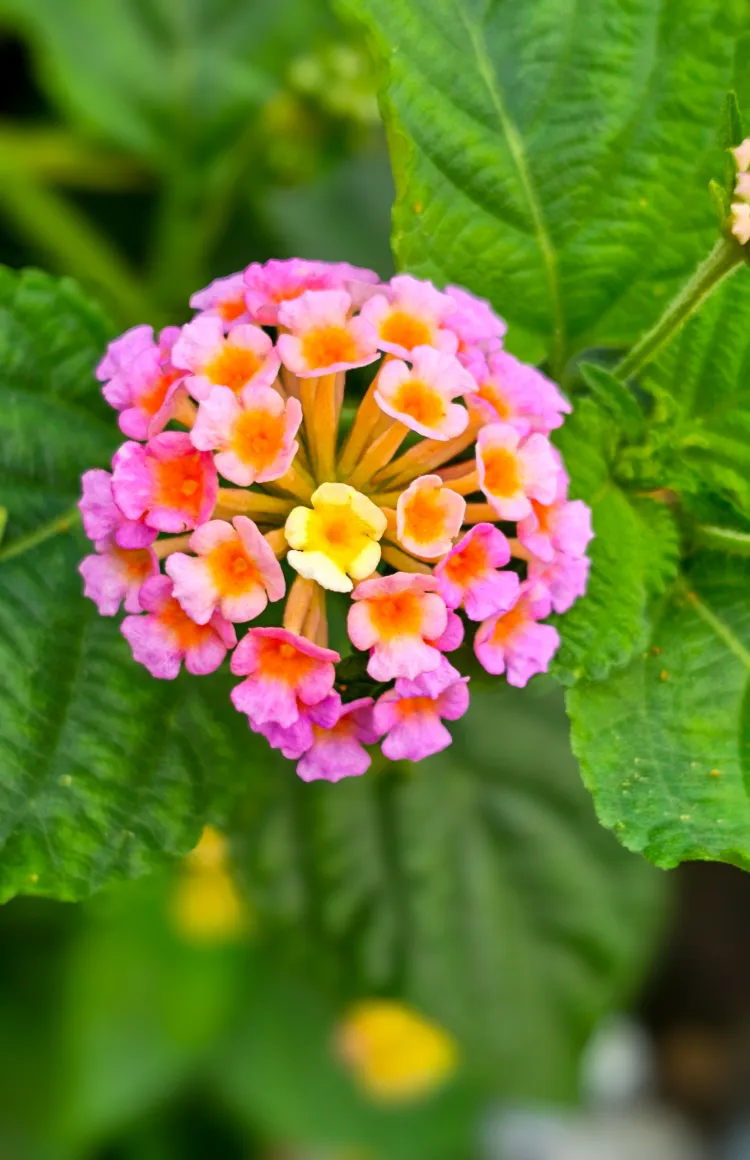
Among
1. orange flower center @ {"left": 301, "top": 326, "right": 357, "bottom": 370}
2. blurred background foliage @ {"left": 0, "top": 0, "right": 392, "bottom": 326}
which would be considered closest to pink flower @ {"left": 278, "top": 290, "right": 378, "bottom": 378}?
orange flower center @ {"left": 301, "top": 326, "right": 357, "bottom": 370}

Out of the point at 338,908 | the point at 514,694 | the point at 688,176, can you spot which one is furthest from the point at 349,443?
the point at 338,908

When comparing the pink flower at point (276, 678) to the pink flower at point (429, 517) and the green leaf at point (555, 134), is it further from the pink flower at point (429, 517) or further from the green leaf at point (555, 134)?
the green leaf at point (555, 134)

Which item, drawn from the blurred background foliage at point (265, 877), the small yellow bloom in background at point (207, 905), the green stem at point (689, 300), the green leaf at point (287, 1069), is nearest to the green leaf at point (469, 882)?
the blurred background foliage at point (265, 877)

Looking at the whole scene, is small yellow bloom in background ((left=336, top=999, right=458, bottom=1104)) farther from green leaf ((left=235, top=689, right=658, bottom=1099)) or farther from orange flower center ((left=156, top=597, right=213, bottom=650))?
orange flower center ((left=156, top=597, right=213, bottom=650))

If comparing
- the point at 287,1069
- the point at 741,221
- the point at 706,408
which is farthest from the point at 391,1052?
the point at 741,221

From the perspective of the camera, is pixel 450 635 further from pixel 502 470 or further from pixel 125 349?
pixel 125 349

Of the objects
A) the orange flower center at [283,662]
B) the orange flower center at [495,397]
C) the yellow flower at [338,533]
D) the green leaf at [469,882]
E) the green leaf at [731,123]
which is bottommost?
the green leaf at [469,882]

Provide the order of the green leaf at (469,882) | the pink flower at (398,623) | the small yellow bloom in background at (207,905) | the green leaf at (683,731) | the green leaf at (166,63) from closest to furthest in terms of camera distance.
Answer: the pink flower at (398,623) < the green leaf at (683,731) < the green leaf at (469,882) < the green leaf at (166,63) < the small yellow bloom in background at (207,905)

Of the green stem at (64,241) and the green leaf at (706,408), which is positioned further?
the green stem at (64,241)
